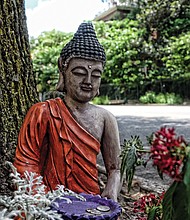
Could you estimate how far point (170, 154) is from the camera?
2.45ft

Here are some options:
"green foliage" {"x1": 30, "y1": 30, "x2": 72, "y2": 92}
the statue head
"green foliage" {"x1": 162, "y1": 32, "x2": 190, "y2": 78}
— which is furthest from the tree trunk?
"green foliage" {"x1": 30, "y1": 30, "x2": 72, "y2": 92}

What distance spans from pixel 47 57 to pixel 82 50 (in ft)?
59.7

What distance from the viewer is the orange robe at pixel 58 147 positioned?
196cm

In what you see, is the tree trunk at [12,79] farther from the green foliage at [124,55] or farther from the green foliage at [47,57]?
the green foliage at [124,55]

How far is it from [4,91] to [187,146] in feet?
6.70

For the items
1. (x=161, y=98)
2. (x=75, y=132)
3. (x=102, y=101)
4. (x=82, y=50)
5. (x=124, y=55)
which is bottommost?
(x=102, y=101)

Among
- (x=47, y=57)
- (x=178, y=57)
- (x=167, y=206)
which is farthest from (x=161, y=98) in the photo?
(x=167, y=206)

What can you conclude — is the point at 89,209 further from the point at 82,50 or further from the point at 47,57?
the point at 47,57

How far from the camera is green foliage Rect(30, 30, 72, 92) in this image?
1894 centimetres

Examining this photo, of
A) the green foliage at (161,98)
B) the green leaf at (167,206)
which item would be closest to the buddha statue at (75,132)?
Result: the green leaf at (167,206)

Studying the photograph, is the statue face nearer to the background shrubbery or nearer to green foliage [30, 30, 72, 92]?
the background shrubbery

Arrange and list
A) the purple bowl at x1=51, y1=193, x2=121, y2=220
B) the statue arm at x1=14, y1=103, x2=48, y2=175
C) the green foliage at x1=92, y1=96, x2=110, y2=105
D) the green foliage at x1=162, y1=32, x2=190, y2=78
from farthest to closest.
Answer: the green foliage at x1=92, y1=96, x2=110, y2=105 < the green foliage at x1=162, y1=32, x2=190, y2=78 < the statue arm at x1=14, y1=103, x2=48, y2=175 < the purple bowl at x1=51, y1=193, x2=121, y2=220

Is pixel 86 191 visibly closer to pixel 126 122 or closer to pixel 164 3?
pixel 126 122

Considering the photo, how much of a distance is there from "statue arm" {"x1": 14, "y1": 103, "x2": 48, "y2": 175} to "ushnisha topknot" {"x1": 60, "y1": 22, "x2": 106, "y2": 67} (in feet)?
0.99
